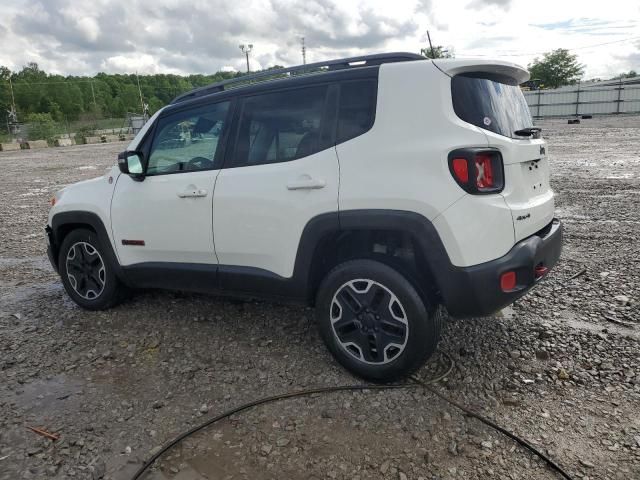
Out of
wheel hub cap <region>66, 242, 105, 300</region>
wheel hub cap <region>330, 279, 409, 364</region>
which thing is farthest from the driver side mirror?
wheel hub cap <region>330, 279, 409, 364</region>

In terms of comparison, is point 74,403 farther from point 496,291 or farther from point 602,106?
point 602,106

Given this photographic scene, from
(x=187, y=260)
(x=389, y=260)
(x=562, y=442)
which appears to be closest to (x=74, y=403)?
(x=187, y=260)

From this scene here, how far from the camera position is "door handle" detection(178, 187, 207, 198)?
11.9 ft

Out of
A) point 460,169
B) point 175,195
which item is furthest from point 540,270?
point 175,195

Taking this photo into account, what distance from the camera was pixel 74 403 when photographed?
3141 millimetres

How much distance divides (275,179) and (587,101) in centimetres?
3890

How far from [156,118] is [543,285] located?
12.2ft

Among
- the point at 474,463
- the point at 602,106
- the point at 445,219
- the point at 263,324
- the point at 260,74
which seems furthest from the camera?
the point at 602,106

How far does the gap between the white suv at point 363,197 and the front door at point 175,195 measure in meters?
0.01

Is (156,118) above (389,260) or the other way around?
above

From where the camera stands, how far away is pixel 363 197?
9.63 ft

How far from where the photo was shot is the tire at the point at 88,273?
4.43 metres

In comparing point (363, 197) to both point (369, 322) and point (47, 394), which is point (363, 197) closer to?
point (369, 322)

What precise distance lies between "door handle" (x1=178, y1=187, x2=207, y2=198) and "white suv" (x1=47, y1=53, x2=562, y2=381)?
2 centimetres
